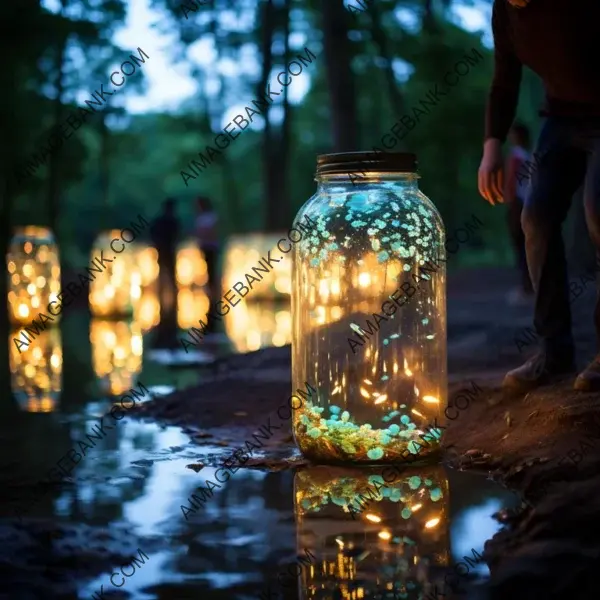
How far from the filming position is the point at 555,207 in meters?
4.98

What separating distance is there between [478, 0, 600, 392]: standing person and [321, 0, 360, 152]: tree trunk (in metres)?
9.32

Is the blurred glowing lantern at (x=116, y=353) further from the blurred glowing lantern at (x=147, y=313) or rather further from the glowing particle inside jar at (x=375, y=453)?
the glowing particle inside jar at (x=375, y=453)

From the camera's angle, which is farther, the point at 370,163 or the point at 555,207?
the point at 555,207

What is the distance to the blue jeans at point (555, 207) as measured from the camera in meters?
4.75

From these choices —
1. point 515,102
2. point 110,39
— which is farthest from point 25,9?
point 515,102

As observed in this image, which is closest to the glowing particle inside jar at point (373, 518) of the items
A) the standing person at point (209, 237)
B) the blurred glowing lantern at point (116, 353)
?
the blurred glowing lantern at point (116, 353)

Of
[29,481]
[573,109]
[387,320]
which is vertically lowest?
[29,481]

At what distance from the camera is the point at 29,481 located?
458 centimetres

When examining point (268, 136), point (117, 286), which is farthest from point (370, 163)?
point (268, 136)

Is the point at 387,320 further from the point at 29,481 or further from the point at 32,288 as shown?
the point at 32,288

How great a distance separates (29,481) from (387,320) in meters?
1.76

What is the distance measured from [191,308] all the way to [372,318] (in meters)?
14.6

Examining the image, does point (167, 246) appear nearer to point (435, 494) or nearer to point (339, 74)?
point (339, 74)

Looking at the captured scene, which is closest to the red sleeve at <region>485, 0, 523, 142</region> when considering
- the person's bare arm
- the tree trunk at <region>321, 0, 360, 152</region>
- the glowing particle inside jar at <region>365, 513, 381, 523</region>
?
the person's bare arm
